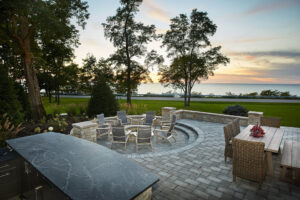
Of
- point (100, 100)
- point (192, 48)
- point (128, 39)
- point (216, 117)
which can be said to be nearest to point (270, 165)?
point (216, 117)

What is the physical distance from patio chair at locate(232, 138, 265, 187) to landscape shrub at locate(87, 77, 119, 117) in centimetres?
882

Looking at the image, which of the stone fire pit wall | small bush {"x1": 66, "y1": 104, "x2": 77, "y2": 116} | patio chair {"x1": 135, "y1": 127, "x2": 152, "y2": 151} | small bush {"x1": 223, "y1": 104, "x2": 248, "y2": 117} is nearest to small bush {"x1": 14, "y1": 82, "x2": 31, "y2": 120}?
small bush {"x1": 66, "y1": 104, "x2": 77, "y2": 116}

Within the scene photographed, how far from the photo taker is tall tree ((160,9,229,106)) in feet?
65.4

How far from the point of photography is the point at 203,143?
7.34 meters

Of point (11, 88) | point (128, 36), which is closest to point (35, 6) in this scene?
point (11, 88)

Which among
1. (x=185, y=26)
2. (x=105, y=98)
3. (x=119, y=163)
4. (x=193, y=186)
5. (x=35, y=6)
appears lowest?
(x=193, y=186)

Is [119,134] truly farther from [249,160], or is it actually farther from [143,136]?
[249,160]

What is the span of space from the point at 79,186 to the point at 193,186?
3186 millimetres

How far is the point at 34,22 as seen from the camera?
997 cm

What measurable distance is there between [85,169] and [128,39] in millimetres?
18269

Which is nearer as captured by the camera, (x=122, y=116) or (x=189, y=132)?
(x=189, y=132)

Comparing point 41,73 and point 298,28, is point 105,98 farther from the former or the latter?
point 41,73

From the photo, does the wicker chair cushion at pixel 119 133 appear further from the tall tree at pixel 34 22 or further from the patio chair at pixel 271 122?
the tall tree at pixel 34 22

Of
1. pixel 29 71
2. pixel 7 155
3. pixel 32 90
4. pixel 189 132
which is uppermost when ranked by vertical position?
pixel 29 71
